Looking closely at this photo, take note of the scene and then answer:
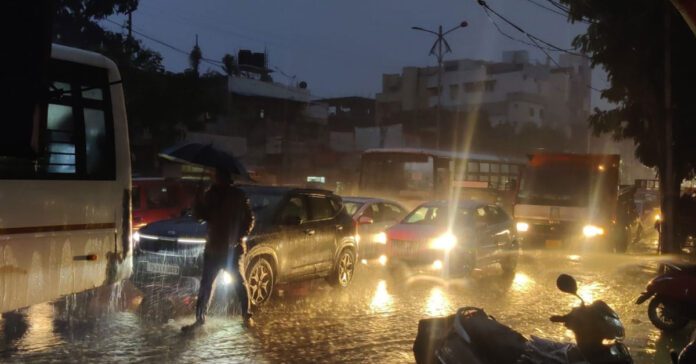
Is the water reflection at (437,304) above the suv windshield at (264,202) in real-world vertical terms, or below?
below

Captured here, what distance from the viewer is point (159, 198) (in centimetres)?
1583

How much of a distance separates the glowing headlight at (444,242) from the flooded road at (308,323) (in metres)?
0.73

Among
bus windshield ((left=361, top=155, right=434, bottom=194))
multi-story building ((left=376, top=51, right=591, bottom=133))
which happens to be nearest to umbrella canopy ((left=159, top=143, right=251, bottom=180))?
bus windshield ((left=361, top=155, right=434, bottom=194))

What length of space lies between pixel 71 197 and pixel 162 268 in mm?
2661

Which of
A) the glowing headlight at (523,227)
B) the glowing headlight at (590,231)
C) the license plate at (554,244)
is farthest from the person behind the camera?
the glowing headlight at (523,227)

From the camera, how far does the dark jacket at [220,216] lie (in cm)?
816

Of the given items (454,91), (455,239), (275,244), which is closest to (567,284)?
(275,244)

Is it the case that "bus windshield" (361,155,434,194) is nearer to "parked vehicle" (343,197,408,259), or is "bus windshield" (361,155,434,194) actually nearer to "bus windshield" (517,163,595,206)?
"bus windshield" (517,163,595,206)

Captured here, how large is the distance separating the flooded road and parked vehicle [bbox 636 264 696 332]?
19cm

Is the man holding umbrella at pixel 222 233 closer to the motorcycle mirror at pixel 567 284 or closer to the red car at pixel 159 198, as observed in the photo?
the motorcycle mirror at pixel 567 284

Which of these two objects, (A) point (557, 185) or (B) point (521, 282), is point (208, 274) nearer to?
(B) point (521, 282)

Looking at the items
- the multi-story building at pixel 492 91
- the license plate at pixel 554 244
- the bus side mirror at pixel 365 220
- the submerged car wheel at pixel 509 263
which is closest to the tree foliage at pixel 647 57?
the license plate at pixel 554 244

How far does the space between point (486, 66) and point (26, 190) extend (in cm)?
7576

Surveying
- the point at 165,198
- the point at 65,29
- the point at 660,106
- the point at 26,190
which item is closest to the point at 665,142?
the point at 660,106
